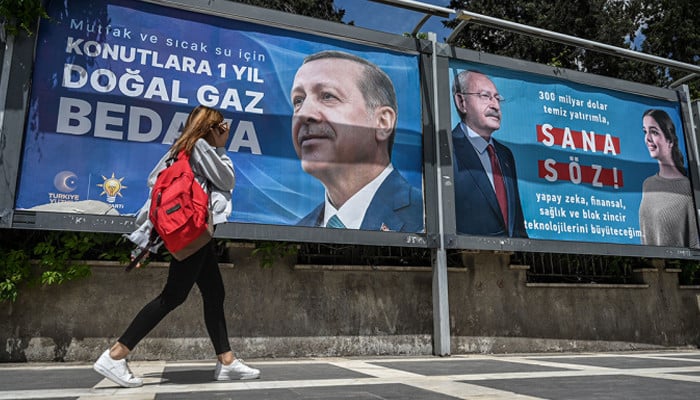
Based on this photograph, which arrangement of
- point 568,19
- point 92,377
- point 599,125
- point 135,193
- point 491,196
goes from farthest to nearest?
point 568,19
point 599,125
point 491,196
point 135,193
point 92,377

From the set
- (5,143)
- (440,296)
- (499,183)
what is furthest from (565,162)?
(5,143)

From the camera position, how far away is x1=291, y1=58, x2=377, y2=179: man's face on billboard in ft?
20.9

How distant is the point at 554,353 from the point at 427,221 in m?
2.48

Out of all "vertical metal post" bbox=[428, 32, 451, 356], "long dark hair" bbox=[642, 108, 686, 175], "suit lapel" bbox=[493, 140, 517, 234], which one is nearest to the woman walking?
"vertical metal post" bbox=[428, 32, 451, 356]

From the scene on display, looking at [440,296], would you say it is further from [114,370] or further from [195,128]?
[114,370]

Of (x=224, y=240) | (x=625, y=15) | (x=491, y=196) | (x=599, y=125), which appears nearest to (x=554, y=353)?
(x=491, y=196)

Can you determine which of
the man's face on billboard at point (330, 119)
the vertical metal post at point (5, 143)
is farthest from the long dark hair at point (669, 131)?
the vertical metal post at point (5, 143)

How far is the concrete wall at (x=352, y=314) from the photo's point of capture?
5348mm

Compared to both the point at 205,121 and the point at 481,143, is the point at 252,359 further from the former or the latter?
the point at 481,143

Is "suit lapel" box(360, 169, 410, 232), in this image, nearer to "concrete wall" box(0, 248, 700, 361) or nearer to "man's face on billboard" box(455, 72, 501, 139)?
"concrete wall" box(0, 248, 700, 361)

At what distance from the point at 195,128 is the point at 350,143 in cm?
329

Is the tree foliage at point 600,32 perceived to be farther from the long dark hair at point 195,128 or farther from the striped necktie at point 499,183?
the long dark hair at point 195,128

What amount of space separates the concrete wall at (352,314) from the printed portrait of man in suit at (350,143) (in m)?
0.72

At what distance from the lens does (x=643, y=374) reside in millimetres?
4094
